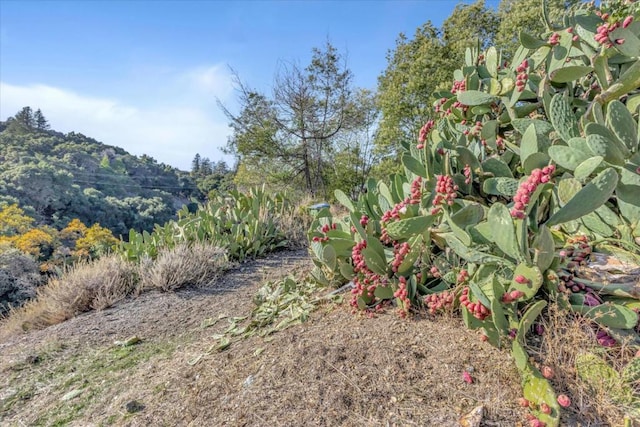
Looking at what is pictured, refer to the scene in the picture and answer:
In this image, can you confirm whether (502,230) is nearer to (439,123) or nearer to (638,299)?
(638,299)

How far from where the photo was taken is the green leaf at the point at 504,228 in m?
1.08

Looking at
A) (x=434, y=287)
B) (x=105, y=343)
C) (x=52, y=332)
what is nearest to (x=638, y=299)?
(x=434, y=287)

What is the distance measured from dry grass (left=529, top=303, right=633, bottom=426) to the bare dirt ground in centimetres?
14

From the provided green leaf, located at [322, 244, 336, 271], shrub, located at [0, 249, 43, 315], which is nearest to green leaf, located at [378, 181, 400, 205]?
green leaf, located at [322, 244, 336, 271]

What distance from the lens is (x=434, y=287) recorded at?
1.64 meters

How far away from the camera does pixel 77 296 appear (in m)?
3.15

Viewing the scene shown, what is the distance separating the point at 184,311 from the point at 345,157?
11291 millimetres

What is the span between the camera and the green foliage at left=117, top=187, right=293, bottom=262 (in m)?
3.98

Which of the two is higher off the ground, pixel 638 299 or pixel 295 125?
pixel 295 125

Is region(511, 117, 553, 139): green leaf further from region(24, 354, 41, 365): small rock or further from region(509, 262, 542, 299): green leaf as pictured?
region(24, 354, 41, 365): small rock

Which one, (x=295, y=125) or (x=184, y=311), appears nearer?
(x=184, y=311)

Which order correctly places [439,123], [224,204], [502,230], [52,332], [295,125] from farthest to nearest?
[295,125] < [224,204] < [52,332] < [439,123] < [502,230]

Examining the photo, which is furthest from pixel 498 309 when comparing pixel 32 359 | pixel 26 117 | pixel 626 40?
pixel 26 117

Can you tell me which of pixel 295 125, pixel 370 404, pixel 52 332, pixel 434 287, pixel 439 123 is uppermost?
pixel 295 125
